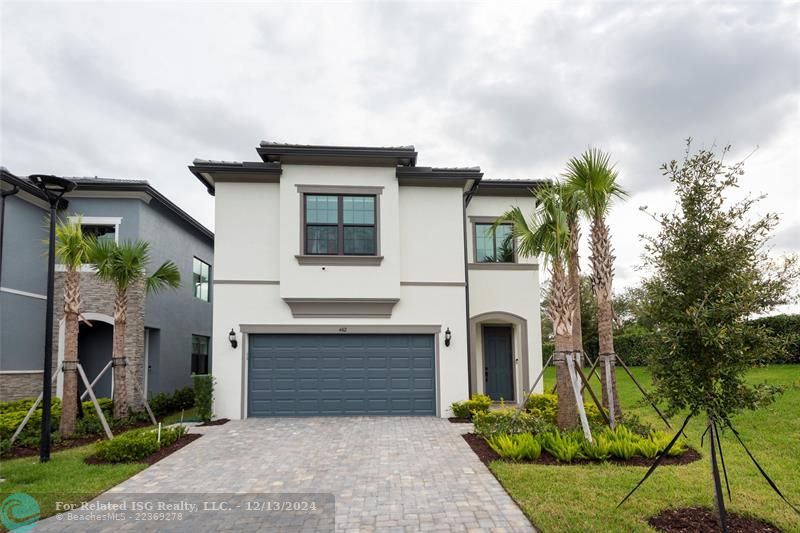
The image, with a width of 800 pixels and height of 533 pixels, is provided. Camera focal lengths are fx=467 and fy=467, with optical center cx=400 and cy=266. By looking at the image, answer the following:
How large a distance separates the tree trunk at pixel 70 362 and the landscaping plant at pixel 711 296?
429 inches

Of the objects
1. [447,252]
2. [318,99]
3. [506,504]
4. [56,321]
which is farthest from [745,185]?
[56,321]

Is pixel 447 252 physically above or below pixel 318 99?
below

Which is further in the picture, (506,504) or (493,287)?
(493,287)

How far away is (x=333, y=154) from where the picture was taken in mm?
12297

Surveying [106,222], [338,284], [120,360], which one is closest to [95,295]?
[106,222]

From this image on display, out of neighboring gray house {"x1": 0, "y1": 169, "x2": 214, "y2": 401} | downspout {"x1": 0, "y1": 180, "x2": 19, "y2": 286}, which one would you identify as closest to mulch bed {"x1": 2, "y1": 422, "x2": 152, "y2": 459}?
neighboring gray house {"x1": 0, "y1": 169, "x2": 214, "y2": 401}

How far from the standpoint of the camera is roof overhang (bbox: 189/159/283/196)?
12281 millimetres

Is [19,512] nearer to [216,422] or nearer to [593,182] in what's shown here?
[216,422]

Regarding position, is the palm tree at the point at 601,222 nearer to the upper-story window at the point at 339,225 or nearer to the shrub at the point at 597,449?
the shrub at the point at 597,449

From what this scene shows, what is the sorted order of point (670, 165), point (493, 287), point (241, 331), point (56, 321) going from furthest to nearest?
point (493, 287) → point (56, 321) → point (241, 331) → point (670, 165)

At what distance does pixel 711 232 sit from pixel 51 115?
52.1 feet

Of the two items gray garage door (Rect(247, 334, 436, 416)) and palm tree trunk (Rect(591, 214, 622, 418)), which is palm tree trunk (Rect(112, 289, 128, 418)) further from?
palm tree trunk (Rect(591, 214, 622, 418))

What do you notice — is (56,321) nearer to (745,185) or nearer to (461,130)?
(461,130)

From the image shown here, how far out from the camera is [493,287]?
45.7 ft
